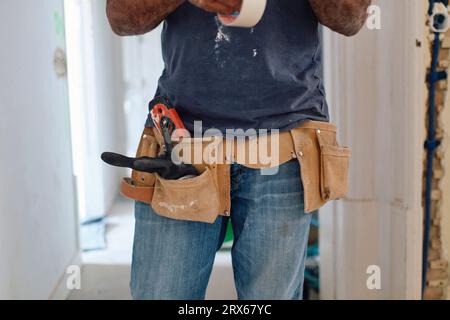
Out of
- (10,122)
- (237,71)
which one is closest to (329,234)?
(237,71)

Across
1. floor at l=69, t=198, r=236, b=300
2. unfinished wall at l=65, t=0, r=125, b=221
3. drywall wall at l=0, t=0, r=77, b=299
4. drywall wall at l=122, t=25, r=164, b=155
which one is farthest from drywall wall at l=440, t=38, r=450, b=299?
drywall wall at l=122, t=25, r=164, b=155

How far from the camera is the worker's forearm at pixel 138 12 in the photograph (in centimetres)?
69

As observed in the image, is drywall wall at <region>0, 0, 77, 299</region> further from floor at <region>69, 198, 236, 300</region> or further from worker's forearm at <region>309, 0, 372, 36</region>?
worker's forearm at <region>309, 0, 372, 36</region>

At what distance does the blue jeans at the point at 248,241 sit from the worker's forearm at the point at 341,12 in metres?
0.24

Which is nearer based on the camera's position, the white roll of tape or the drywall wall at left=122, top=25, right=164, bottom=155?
the white roll of tape

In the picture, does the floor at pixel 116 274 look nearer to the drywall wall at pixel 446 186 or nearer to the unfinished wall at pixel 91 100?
the unfinished wall at pixel 91 100

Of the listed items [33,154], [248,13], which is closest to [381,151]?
[248,13]

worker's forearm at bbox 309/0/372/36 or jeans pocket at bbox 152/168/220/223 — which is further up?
worker's forearm at bbox 309/0/372/36

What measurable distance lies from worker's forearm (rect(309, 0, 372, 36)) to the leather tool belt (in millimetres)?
168

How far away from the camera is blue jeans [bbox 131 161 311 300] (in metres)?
0.76

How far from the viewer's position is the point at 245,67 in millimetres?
718

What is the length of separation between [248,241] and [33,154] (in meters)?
0.85

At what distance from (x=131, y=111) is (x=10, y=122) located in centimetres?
281

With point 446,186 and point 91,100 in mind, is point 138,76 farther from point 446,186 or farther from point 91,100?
A: point 446,186
